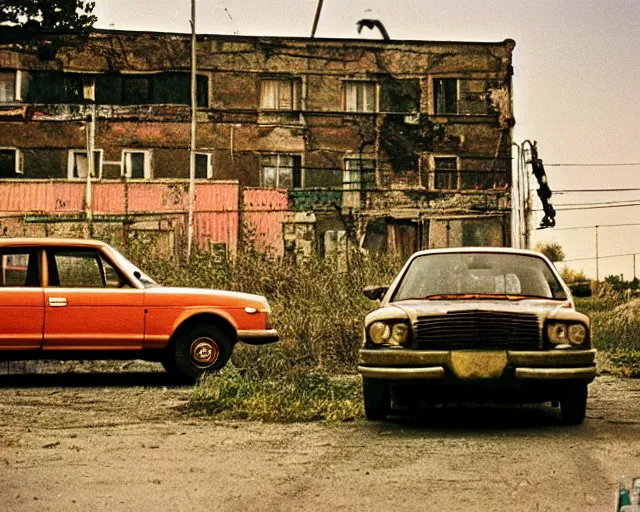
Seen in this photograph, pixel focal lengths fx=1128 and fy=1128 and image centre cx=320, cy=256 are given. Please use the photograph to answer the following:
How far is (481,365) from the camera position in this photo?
9.00 meters

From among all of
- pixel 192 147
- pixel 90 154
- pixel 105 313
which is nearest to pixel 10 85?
pixel 90 154

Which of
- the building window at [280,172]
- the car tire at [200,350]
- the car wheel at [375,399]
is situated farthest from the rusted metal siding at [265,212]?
the car wheel at [375,399]

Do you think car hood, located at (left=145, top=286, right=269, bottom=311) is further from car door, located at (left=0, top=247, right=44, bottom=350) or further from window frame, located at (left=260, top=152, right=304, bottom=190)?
window frame, located at (left=260, top=152, right=304, bottom=190)

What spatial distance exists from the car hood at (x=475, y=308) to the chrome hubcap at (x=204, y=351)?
14.8ft

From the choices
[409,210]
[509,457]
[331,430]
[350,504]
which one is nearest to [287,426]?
[331,430]

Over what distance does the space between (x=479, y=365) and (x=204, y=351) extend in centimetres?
548

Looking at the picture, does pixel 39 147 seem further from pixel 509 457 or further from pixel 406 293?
pixel 509 457

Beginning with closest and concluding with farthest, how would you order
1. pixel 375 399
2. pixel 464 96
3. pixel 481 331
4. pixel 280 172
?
pixel 481 331 → pixel 375 399 → pixel 280 172 → pixel 464 96

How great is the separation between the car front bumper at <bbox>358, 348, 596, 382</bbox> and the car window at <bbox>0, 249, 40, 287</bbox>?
231 inches

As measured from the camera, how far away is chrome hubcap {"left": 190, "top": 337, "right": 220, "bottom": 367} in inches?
540

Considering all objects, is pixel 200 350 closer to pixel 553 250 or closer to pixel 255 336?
pixel 255 336

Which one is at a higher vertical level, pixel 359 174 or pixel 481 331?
pixel 359 174

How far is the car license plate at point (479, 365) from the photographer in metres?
8.99

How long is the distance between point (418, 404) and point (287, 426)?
2.07 meters
